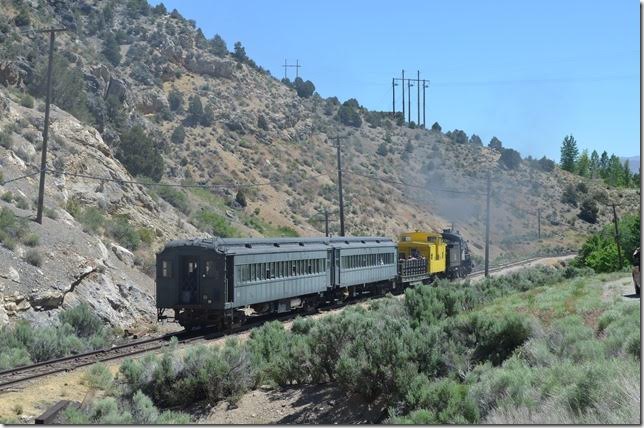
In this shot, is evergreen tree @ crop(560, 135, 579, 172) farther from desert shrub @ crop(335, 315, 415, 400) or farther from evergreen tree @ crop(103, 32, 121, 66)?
desert shrub @ crop(335, 315, 415, 400)

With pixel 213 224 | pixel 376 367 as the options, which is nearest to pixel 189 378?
pixel 376 367

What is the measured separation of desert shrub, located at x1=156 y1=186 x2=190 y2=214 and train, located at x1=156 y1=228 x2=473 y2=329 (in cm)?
1588

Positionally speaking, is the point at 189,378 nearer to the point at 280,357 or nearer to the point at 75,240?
the point at 280,357

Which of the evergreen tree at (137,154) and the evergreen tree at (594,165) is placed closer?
the evergreen tree at (137,154)

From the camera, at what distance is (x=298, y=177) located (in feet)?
257

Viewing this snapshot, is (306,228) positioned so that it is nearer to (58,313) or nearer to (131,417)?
(58,313)

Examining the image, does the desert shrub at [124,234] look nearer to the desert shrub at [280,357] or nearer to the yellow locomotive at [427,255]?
the yellow locomotive at [427,255]

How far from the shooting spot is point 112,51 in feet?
246

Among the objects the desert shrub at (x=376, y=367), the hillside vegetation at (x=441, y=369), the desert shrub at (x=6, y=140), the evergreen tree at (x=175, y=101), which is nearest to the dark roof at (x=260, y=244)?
the hillside vegetation at (x=441, y=369)

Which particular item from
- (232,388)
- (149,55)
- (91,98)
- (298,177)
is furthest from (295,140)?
(232,388)

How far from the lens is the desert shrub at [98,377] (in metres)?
17.2

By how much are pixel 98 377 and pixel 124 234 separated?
1918cm

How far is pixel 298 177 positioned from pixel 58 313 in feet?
174

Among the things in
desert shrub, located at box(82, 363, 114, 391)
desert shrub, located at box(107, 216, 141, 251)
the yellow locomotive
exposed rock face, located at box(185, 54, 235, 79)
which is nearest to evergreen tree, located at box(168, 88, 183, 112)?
exposed rock face, located at box(185, 54, 235, 79)
